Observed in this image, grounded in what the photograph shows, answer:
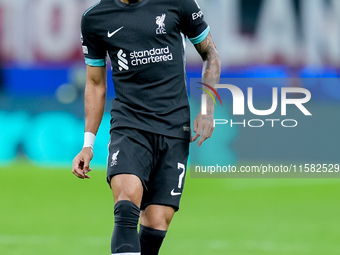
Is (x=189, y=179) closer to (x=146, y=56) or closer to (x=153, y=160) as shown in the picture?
(x=153, y=160)

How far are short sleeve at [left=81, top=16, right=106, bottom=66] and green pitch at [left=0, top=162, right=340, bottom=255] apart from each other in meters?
2.91

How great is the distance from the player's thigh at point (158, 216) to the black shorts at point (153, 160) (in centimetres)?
3

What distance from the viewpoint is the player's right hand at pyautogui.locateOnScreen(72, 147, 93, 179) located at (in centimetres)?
486

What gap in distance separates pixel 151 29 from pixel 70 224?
511 centimetres

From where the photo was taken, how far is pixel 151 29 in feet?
16.1

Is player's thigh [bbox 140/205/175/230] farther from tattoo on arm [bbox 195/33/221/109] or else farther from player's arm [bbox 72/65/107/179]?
tattoo on arm [bbox 195/33/221/109]

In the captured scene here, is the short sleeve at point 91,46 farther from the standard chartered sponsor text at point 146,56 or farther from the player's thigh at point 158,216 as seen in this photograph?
the player's thigh at point 158,216

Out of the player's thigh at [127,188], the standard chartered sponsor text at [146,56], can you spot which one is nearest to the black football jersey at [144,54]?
the standard chartered sponsor text at [146,56]

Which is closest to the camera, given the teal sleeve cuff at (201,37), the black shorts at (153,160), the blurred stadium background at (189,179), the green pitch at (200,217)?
the black shorts at (153,160)

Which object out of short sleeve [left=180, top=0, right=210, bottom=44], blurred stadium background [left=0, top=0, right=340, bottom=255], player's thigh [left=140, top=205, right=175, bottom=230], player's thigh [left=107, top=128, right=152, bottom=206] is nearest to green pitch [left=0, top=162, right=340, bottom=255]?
blurred stadium background [left=0, top=0, right=340, bottom=255]

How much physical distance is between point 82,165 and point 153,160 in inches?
16.4

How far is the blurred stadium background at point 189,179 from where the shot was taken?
871cm

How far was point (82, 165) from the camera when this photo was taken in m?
4.93

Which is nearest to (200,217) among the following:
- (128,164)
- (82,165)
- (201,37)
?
(201,37)
